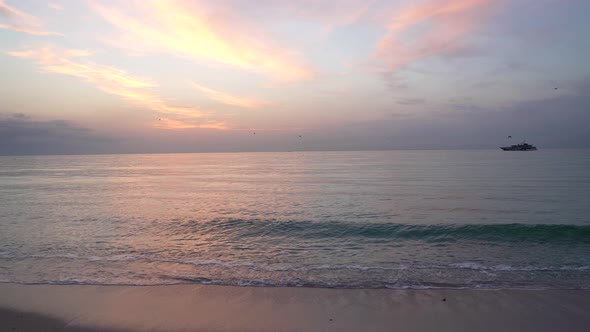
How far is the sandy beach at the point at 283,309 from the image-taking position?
8.63 m

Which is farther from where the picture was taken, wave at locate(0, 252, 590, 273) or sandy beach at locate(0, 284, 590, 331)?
wave at locate(0, 252, 590, 273)

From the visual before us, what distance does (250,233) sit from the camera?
20.1m

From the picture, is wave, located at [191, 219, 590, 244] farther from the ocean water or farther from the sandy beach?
the sandy beach

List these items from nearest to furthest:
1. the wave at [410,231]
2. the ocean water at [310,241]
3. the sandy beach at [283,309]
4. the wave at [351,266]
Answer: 1. the sandy beach at [283,309]
2. the ocean water at [310,241]
3. the wave at [351,266]
4. the wave at [410,231]

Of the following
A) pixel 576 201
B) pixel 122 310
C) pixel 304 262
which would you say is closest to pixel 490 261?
pixel 304 262

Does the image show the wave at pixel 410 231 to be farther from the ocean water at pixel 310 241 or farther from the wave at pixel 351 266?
the wave at pixel 351 266

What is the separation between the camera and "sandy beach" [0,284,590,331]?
8.63 m

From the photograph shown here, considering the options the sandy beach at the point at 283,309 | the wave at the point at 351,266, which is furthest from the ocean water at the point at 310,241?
the sandy beach at the point at 283,309

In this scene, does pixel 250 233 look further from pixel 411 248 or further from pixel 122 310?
pixel 122 310

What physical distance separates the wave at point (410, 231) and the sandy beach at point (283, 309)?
7899 mm

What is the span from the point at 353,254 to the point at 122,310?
30.1ft

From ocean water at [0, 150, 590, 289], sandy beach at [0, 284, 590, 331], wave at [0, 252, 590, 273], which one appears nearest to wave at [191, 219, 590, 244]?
ocean water at [0, 150, 590, 289]

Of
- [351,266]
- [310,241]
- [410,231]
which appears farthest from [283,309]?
[410,231]

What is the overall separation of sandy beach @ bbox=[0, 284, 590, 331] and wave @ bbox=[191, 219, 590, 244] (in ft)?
25.9
